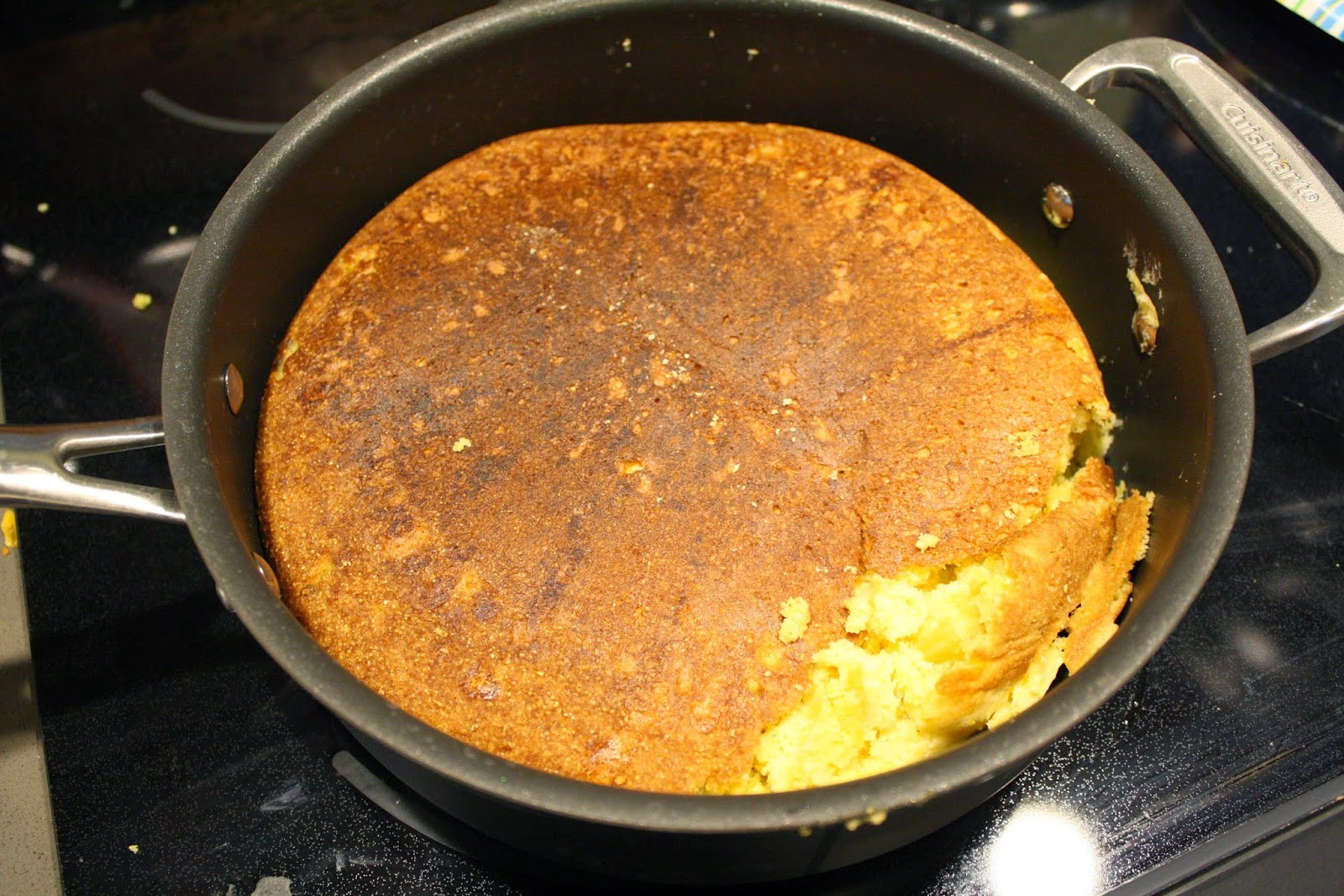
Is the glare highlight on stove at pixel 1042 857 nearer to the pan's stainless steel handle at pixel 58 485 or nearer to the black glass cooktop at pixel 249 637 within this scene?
the black glass cooktop at pixel 249 637

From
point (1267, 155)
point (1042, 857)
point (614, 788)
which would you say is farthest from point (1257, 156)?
point (614, 788)

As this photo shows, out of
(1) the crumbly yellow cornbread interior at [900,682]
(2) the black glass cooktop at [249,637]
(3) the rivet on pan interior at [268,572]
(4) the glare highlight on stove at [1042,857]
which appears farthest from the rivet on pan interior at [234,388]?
(4) the glare highlight on stove at [1042,857]

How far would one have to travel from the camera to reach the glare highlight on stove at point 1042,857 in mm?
1176

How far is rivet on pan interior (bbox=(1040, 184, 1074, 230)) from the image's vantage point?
4.25 ft

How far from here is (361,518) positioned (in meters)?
1.10

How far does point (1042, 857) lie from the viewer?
1.19 m

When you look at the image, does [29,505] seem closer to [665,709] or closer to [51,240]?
[665,709]

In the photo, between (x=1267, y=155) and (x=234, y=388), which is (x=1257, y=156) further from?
(x=234, y=388)

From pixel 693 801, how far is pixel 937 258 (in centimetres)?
74

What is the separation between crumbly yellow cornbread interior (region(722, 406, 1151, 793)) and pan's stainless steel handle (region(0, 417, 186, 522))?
59 centimetres

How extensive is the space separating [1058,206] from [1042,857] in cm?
77

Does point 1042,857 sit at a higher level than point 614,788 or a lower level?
lower

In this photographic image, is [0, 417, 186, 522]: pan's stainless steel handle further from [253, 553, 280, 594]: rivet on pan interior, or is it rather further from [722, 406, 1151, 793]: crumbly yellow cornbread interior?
[722, 406, 1151, 793]: crumbly yellow cornbread interior

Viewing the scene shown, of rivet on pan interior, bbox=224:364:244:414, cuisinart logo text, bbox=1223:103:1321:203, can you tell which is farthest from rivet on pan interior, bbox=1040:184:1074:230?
rivet on pan interior, bbox=224:364:244:414
